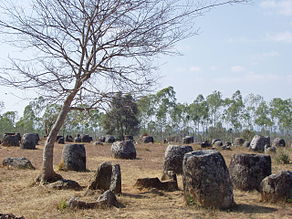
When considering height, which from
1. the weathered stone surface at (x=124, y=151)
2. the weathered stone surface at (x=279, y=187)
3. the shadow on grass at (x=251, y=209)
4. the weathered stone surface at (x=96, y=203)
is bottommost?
the shadow on grass at (x=251, y=209)

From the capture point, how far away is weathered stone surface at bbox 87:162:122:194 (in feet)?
28.7

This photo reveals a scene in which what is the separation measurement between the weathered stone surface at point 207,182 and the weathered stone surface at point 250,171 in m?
2.10

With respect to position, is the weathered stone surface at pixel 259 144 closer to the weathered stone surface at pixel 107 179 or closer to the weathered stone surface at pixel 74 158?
the weathered stone surface at pixel 74 158

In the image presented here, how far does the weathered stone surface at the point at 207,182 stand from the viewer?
7094 mm

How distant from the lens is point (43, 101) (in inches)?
393

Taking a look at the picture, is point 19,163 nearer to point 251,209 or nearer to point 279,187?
point 251,209

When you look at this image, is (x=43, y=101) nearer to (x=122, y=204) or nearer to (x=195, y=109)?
(x=122, y=204)

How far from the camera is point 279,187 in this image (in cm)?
754

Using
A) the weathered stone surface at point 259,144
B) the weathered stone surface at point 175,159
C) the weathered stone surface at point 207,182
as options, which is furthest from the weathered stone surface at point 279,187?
the weathered stone surface at point 259,144

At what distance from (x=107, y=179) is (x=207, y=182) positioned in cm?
275

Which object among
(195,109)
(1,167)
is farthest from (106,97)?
(195,109)

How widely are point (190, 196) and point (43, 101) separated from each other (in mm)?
4850

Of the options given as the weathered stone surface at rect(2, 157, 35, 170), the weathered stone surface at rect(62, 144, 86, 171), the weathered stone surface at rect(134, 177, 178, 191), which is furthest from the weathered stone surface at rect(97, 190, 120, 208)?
the weathered stone surface at rect(2, 157, 35, 170)

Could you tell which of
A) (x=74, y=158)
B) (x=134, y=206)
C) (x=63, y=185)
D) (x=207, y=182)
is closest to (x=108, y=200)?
(x=134, y=206)
